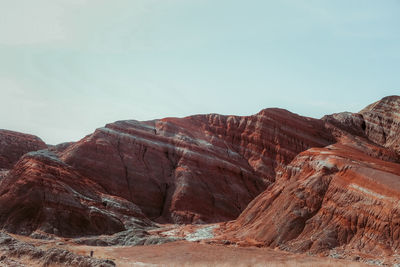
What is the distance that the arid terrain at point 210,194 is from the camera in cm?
3706

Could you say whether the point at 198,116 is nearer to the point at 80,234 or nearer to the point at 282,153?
the point at 282,153

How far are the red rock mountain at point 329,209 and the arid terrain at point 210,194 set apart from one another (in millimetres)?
118

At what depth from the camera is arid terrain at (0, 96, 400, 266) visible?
3706 centimetres

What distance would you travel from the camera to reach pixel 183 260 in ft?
111

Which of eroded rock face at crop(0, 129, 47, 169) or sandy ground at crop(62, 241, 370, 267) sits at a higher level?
eroded rock face at crop(0, 129, 47, 169)

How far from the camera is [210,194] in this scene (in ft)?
275

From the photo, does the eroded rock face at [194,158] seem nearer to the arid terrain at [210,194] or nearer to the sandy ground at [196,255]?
the arid terrain at [210,194]

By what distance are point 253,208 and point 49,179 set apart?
26.9m

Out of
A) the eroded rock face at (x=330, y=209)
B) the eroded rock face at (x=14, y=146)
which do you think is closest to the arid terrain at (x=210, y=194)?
the eroded rock face at (x=330, y=209)

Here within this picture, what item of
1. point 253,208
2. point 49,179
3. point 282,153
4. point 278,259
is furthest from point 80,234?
point 282,153

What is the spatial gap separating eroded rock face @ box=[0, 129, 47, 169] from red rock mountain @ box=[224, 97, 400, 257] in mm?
71703

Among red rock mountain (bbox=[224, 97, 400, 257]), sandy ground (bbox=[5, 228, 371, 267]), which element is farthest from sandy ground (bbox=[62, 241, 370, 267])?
red rock mountain (bbox=[224, 97, 400, 257])

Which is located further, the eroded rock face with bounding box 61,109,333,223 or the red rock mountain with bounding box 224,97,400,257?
the eroded rock face with bounding box 61,109,333,223

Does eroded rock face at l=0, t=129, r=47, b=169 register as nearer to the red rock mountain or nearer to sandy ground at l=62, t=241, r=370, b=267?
the red rock mountain
